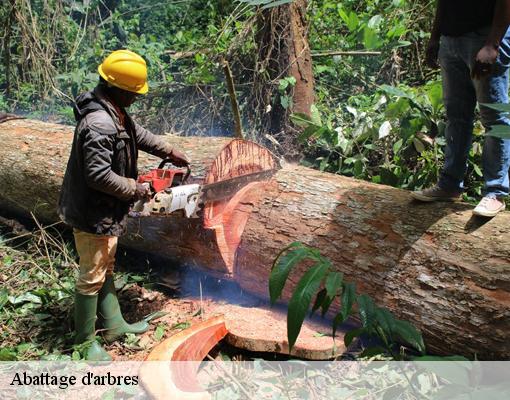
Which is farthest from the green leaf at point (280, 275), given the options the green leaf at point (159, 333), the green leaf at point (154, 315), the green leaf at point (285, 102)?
the green leaf at point (285, 102)

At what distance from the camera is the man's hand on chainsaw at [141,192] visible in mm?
2775

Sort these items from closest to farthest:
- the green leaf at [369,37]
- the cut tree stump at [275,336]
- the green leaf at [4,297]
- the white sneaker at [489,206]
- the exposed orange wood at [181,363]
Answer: the exposed orange wood at [181,363] → the white sneaker at [489,206] → the cut tree stump at [275,336] → the green leaf at [4,297] → the green leaf at [369,37]

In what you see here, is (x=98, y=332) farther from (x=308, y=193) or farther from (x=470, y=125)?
(x=470, y=125)

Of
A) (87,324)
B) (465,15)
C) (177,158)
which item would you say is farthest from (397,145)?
(87,324)

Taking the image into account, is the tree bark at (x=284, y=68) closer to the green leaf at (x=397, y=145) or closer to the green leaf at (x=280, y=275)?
the green leaf at (x=397, y=145)

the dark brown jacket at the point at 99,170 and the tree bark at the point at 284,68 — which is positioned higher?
the tree bark at the point at 284,68

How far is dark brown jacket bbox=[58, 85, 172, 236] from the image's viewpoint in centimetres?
263

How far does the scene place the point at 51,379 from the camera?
278 centimetres

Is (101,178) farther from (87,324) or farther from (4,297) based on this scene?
(4,297)

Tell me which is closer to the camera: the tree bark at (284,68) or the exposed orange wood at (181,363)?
the exposed orange wood at (181,363)

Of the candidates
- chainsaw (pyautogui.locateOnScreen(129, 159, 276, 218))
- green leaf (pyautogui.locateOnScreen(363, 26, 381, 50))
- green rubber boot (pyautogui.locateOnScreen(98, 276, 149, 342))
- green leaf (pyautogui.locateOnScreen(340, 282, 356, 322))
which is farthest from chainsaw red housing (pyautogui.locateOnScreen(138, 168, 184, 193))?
green leaf (pyautogui.locateOnScreen(363, 26, 381, 50))

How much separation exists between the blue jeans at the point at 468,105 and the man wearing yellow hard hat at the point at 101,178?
71.4 inches

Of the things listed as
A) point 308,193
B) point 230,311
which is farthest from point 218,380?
point 308,193

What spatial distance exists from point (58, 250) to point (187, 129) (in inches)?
99.2
